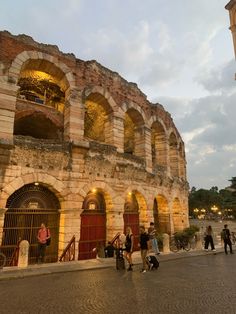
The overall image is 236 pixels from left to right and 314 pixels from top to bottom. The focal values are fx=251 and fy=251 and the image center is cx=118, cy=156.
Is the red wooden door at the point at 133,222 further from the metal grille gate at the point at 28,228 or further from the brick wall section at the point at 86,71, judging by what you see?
the brick wall section at the point at 86,71

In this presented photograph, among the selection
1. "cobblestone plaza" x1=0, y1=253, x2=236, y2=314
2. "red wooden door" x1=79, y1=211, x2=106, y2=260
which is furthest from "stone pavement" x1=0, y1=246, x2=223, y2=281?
"red wooden door" x1=79, y1=211, x2=106, y2=260

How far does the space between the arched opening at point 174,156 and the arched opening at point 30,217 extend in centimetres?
1110

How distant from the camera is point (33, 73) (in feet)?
44.8

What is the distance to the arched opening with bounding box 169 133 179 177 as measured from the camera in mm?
20047

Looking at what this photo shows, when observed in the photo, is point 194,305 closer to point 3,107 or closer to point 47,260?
point 47,260

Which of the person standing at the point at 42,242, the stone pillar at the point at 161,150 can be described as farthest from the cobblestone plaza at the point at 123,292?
the stone pillar at the point at 161,150

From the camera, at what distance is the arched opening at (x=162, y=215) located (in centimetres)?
1706

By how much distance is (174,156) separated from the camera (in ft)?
67.2

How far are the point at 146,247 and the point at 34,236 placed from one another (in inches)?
210

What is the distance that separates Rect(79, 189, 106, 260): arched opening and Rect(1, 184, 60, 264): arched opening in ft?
4.65

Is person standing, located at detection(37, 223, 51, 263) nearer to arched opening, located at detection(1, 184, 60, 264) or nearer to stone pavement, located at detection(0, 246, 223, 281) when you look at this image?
stone pavement, located at detection(0, 246, 223, 281)

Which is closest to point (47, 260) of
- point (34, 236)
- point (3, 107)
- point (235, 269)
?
point (34, 236)

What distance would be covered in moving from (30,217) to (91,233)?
126 inches

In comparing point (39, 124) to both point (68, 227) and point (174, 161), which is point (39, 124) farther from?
point (174, 161)
